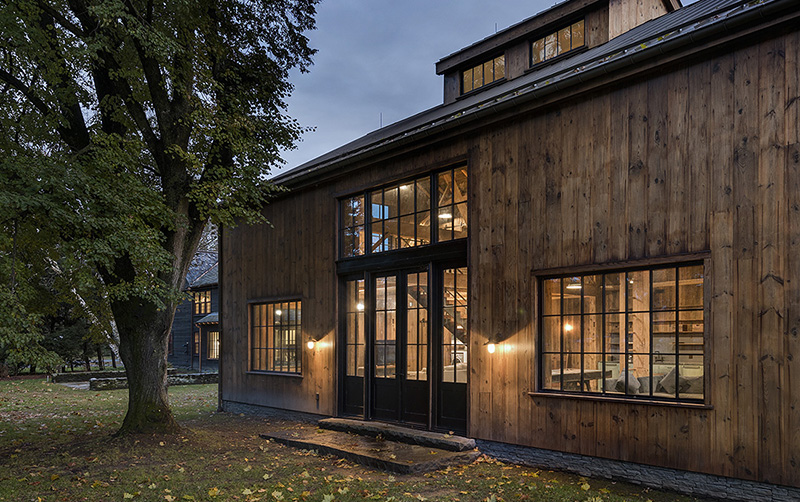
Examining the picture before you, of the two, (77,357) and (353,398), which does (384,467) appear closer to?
(353,398)

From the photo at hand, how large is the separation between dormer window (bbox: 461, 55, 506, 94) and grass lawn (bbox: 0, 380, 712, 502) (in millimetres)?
8050

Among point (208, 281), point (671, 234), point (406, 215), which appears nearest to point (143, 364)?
point (406, 215)

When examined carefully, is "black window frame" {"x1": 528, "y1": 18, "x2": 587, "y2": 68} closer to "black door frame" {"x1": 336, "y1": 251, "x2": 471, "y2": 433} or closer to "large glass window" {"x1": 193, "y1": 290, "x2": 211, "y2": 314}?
"black door frame" {"x1": 336, "y1": 251, "x2": 471, "y2": 433}

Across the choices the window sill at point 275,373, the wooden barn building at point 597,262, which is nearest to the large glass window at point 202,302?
the window sill at point 275,373

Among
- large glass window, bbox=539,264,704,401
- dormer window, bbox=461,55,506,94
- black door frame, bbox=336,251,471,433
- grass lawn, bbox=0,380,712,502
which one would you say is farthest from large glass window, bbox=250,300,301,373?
dormer window, bbox=461,55,506,94

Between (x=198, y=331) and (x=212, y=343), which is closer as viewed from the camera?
(x=212, y=343)

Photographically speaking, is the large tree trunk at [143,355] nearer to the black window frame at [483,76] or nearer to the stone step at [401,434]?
the stone step at [401,434]

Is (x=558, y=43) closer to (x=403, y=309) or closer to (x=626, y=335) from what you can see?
(x=403, y=309)

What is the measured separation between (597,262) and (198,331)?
24441mm

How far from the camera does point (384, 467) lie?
6609mm

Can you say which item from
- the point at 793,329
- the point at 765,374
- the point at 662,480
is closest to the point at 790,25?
the point at 793,329

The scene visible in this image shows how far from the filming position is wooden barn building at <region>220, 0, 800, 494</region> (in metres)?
Answer: 5.11

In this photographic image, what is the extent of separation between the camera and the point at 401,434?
7699 millimetres

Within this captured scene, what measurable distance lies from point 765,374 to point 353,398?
6126 mm
